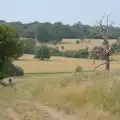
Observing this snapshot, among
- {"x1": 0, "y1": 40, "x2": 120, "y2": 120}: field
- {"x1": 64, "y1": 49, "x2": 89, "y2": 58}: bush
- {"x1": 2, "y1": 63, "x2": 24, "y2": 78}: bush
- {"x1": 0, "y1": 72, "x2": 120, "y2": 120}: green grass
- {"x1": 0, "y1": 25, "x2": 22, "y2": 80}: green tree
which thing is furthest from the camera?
{"x1": 64, "y1": 49, "x2": 89, "y2": 58}: bush

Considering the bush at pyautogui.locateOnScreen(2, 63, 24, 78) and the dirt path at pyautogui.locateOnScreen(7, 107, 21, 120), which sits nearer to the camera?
the dirt path at pyautogui.locateOnScreen(7, 107, 21, 120)

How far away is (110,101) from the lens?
14945mm

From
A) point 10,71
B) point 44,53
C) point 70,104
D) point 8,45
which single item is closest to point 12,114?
point 70,104

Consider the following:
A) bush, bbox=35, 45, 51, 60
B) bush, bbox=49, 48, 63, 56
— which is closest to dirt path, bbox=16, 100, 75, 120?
bush, bbox=35, 45, 51, 60

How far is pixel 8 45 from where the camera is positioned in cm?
4697

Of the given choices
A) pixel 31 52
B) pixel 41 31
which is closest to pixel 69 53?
pixel 31 52

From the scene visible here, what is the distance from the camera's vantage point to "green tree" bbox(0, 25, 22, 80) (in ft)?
153

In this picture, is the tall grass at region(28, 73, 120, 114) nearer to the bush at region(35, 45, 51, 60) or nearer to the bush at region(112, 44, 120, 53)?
the bush at region(112, 44, 120, 53)

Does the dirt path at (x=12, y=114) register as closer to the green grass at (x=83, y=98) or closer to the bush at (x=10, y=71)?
the green grass at (x=83, y=98)

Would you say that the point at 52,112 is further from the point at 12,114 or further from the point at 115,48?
the point at 115,48

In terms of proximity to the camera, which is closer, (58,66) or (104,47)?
(104,47)

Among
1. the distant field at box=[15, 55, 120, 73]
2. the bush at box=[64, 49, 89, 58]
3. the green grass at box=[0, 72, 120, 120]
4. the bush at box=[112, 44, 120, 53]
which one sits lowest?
the distant field at box=[15, 55, 120, 73]

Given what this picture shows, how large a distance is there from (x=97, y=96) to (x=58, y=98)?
115 inches

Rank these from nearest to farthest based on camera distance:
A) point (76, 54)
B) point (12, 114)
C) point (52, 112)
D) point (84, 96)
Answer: point (52, 112), point (12, 114), point (84, 96), point (76, 54)
